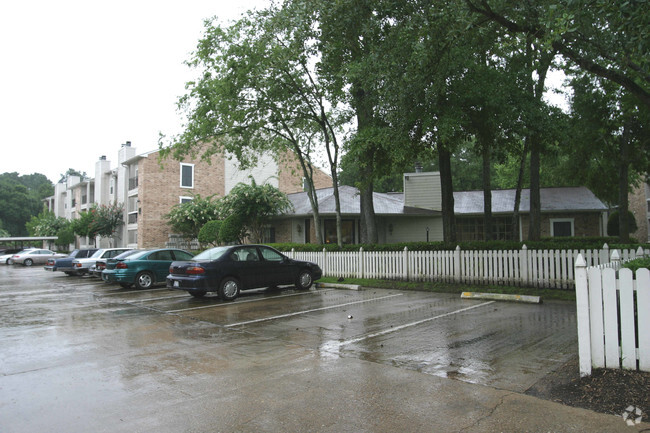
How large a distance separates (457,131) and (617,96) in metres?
10.3

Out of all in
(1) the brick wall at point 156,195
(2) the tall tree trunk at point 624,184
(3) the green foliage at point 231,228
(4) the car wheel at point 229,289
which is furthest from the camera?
(1) the brick wall at point 156,195

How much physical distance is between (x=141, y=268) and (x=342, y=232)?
1277 cm

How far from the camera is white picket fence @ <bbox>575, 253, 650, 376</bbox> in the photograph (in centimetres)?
470

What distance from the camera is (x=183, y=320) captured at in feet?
31.2

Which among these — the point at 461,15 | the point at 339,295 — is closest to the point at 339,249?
the point at 339,295

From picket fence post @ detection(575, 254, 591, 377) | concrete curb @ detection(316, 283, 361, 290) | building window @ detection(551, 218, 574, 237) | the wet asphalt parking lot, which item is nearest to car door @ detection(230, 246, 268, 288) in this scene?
the wet asphalt parking lot

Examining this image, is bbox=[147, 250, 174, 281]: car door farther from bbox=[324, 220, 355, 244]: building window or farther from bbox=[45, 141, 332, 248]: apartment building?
bbox=[45, 141, 332, 248]: apartment building

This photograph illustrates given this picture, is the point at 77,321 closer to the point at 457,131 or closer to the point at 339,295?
the point at 339,295

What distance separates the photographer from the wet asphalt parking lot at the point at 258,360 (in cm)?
430

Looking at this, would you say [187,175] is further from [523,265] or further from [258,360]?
[258,360]

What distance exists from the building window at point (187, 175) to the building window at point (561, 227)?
2606 cm

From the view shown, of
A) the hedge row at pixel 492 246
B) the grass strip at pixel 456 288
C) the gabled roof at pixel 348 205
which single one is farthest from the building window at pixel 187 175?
the grass strip at pixel 456 288

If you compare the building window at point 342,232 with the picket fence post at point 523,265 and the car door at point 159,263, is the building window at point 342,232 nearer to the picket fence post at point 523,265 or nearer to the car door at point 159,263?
the car door at point 159,263

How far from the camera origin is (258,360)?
6191 millimetres
